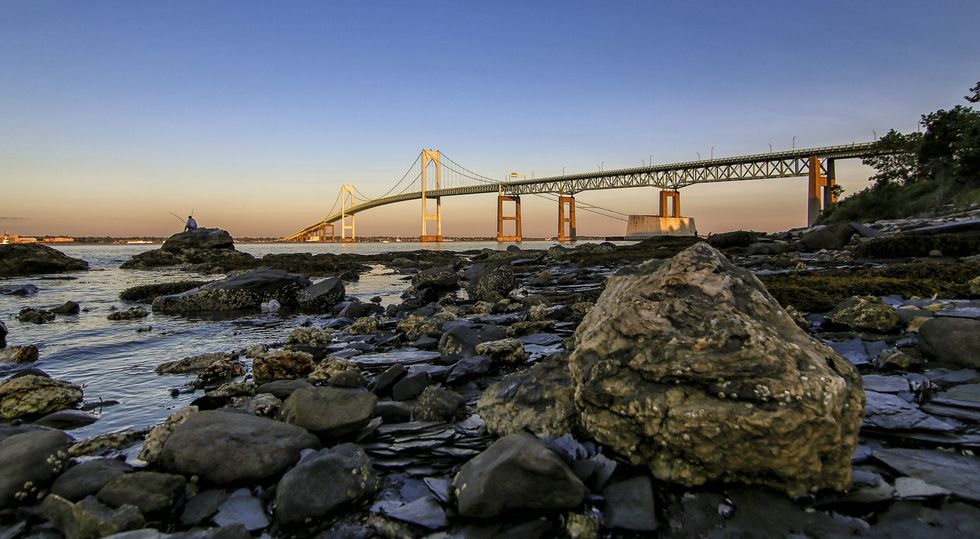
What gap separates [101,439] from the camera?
2.92 meters

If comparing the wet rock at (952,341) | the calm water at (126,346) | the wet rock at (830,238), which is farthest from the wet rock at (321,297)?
the wet rock at (830,238)

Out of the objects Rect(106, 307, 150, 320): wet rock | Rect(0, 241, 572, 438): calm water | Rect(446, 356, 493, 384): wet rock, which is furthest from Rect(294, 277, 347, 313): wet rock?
Rect(446, 356, 493, 384): wet rock

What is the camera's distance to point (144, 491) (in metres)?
2.17

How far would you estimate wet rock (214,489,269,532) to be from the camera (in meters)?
2.05

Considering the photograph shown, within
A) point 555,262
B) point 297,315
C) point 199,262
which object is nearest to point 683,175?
point 555,262

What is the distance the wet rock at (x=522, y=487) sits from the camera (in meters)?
1.99

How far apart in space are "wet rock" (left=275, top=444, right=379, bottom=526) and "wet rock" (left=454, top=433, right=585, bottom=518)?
0.50 m

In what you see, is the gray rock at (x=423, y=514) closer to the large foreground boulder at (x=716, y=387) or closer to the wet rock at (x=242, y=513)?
the wet rock at (x=242, y=513)

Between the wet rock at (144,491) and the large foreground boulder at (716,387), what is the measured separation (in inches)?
80.4

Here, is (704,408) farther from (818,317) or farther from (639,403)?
(818,317)

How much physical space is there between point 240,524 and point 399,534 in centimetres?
71

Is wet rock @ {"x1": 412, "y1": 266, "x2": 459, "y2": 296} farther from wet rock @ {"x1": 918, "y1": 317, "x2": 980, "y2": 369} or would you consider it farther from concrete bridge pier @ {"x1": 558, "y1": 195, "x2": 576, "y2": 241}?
concrete bridge pier @ {"x1": 558, "y1": 195, "x2": 576, "y2": 241}

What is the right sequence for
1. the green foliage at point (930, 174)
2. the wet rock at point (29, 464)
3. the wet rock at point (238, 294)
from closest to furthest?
the wet rock at point (29, 464) < the wet rock at point (238, 294) < the green foliage at point (930, 174)

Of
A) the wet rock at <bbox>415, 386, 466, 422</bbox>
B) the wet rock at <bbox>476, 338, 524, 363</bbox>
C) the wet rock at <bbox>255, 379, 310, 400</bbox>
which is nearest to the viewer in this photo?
the wet rock at <bbox>415, 386, 466, 422</bbox>
